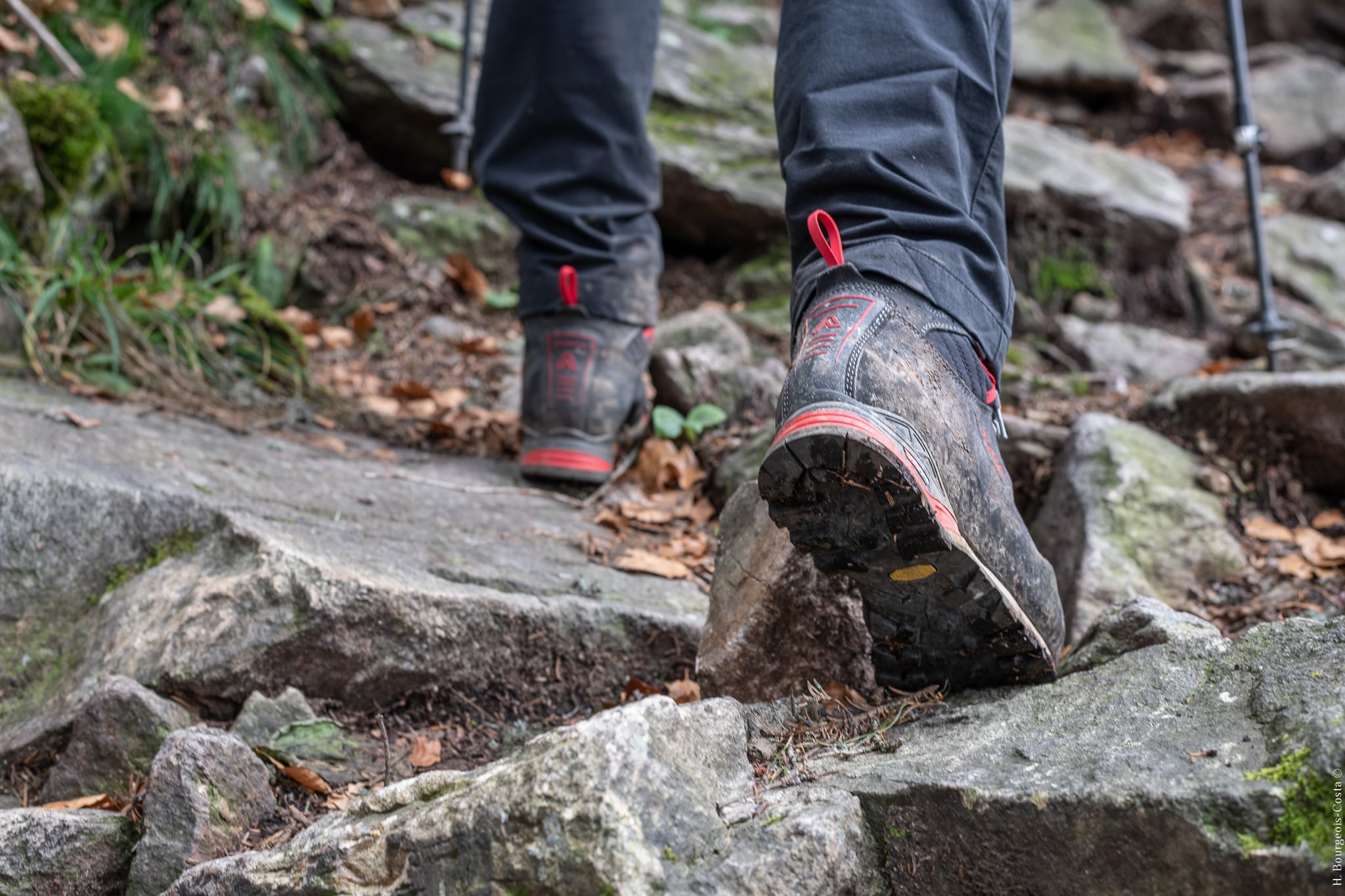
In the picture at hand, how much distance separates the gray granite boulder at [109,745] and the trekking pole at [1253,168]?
9.96ft

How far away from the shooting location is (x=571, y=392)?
254cm

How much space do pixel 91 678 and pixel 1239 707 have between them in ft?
5.59

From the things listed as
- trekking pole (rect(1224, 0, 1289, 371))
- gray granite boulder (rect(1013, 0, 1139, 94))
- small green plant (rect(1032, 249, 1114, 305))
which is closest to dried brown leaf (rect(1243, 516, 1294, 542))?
trekking pole (rect(1224, 0, 1289, 371))

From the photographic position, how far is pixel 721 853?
1.04 m

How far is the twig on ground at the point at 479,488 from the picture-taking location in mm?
2490

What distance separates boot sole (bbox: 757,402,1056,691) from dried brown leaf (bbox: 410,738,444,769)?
734mm

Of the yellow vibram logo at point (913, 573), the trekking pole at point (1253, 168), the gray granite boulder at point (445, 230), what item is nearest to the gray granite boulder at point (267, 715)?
the yellow vibram logo at point (913, 573)

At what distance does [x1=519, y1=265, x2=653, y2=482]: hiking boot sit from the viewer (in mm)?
2545

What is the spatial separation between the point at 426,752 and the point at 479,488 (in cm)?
98

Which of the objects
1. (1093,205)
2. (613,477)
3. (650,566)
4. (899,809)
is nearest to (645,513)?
(613,477)

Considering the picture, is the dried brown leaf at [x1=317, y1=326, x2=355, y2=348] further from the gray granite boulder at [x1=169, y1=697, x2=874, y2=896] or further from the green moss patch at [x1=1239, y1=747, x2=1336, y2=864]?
the green moss patch at [x1=1239, y1=747, x2=1336, y2=864]

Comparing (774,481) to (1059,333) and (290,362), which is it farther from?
(1059,333)

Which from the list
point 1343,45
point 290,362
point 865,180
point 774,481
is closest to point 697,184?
point 290,362

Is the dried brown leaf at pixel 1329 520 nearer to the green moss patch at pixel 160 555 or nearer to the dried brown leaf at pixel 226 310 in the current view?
the green moss patch at pixel 160 555
